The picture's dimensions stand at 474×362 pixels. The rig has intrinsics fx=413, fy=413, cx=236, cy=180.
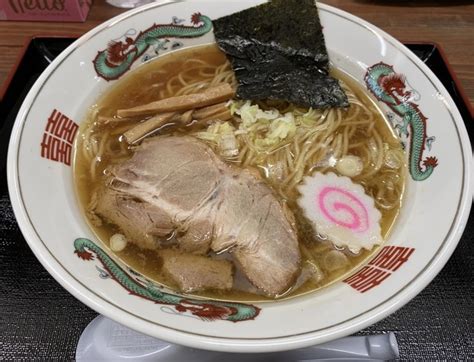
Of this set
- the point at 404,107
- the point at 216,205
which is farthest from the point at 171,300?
the point at 404,107

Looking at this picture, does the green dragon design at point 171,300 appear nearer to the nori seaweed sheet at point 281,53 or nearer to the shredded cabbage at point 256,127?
the shredded cabbage at point 256,127

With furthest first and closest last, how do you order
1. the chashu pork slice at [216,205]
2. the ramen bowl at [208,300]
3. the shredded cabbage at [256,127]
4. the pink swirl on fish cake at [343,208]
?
1. the shredded cabbage at [256,127]
2. the pink swirl on fish cake at [343,208]
3. the chashu pork slice at [216,205]
4. the ramen bowl at [208,300]

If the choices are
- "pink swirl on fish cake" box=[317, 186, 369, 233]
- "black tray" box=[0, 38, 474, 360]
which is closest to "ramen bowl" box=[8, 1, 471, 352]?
Answer: "pink swirl on fish cake" box=[317, 186, 369, 233]

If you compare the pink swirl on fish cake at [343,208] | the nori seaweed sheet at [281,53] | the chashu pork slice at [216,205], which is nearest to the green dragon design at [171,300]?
the chashu pork slice at [216,205]

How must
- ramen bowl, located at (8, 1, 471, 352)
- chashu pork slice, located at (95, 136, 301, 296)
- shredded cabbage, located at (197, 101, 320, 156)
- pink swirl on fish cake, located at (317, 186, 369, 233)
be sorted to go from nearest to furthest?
ramen bowl, located at (8, 1, 471, 352) → chashu pork slice, located at (95, 136, 301, 296) → pink swirl on fish cake, located at (317, 186, 369, 233) → shredded cabbage, located at (197, 101, 320, 156)

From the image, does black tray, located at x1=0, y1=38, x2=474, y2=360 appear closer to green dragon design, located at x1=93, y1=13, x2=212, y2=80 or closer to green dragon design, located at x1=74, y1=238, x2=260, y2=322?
green dragon design, located at x1=74, y1=238, x2=260, y2=322

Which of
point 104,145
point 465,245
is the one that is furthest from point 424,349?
point 104,145

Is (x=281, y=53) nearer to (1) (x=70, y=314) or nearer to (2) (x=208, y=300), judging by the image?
(2) (x=208, y=300)

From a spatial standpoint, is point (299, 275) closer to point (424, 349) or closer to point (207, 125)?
point (424, 349)
